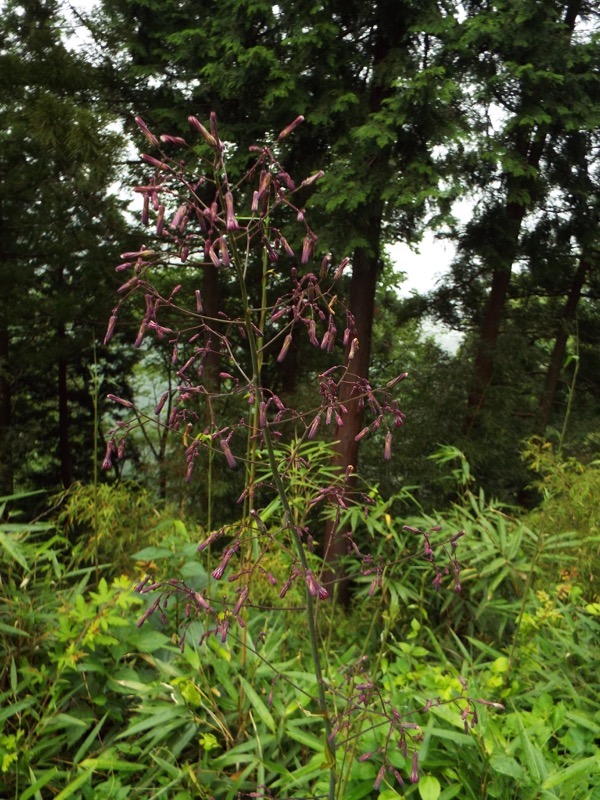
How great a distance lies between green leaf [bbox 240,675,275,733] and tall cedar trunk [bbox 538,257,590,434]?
26.6 ft

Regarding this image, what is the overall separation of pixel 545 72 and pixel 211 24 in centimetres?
388

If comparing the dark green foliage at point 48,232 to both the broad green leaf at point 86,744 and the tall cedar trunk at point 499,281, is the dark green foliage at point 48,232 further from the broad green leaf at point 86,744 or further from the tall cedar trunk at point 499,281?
the broad green leaf at point 86,744

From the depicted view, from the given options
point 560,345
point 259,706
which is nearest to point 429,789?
point 259,706

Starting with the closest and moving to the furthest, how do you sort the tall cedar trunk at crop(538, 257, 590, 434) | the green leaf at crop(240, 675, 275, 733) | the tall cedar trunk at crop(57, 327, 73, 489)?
the green leaf at crop(240, 675, 275, 733)
the tall cedar trunk at crop(538, 257, 590, 434)
the tall cedar trunk at crop(57, 327, 73, 489)

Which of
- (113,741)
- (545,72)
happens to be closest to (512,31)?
(545,72)

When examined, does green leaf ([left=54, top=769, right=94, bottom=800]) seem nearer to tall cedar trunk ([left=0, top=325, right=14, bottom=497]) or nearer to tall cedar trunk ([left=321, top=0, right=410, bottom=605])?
tall cedar trunk ([left=321, top=0, right=410, bottom=605])

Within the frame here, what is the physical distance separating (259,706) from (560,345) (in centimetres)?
920

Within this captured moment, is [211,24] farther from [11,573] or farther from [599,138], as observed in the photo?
[11,573]

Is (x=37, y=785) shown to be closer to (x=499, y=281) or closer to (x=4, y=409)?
(x=499, y=281)

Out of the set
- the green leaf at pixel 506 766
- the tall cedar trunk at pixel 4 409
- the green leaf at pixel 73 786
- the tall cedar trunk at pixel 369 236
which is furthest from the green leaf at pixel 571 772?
the tall cedar trunk at pixel 4 409

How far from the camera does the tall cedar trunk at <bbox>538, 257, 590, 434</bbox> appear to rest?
9.16 meters

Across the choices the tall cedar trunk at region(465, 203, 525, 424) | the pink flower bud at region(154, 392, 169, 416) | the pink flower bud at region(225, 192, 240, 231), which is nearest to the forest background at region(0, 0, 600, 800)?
the tall cedar trunk at region(465, 203, 525, 424)

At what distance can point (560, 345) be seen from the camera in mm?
9742

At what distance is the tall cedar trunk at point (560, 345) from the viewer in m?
9.16
